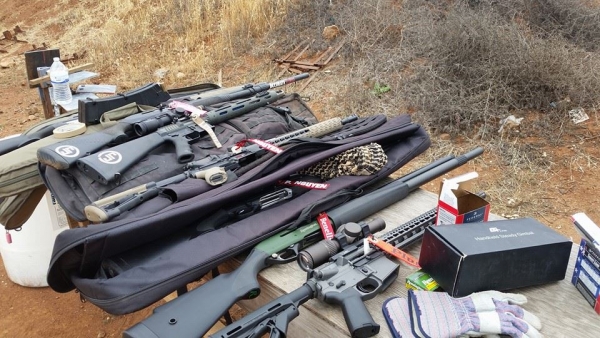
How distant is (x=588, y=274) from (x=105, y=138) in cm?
199

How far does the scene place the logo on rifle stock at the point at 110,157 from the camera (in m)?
2.01

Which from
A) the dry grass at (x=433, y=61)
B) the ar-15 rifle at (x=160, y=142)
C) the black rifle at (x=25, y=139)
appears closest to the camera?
the ar-15 rifle at (x=160, y=142)

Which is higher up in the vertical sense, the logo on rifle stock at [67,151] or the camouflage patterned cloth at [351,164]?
the logo on rifle stock at [67,151]

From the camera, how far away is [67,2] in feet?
36.8

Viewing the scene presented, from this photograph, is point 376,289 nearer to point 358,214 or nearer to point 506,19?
point 358,214

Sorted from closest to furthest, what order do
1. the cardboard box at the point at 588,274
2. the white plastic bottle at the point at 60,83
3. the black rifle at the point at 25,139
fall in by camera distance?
the cardboard box at the point at 588,274 → the black rifle at the point at 25,139 → the white plastic bottle at the point at 60,83

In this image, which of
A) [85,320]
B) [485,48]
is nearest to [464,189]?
[85,320]

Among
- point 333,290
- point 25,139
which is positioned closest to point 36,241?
point 25,139

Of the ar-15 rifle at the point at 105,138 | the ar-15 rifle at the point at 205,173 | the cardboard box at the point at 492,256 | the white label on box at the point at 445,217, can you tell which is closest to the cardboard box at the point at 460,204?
the white label on box at the point at 445,217

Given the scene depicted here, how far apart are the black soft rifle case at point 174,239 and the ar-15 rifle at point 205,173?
94 millimetres

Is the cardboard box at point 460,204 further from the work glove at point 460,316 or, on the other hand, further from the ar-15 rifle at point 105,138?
the ar-15 rifle at point 105,138

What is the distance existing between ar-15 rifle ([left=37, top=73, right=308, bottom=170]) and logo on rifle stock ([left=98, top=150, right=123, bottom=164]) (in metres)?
0.09

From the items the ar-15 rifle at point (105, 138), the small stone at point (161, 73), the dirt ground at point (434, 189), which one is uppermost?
the ar-15 rifle at point (105, 138)

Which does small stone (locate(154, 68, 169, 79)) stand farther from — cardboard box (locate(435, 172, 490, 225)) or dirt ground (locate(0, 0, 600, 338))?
cardboard box (locate(435, 172, 490, 225))
